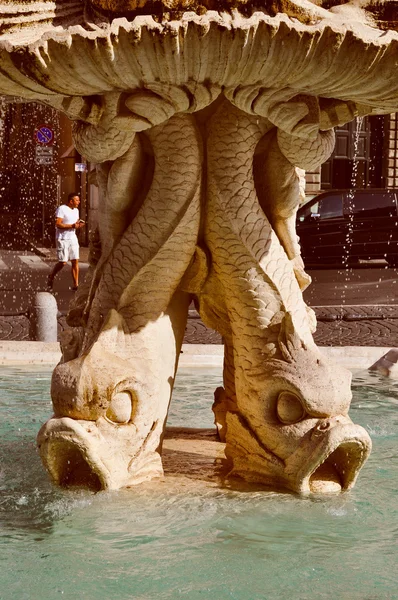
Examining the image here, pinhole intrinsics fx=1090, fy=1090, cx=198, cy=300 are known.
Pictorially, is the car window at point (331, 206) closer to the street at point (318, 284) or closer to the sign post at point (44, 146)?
the street at point (318, 284)

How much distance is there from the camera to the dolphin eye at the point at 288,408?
3543 millimetres

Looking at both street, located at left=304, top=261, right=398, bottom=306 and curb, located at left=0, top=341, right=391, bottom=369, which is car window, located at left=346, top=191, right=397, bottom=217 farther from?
curb, located at left=0, top=341, right=391, bottom=369

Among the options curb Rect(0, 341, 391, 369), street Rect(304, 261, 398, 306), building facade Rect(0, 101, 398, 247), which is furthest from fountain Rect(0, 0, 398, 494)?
building facade Rect(0, 101, 398, 247)

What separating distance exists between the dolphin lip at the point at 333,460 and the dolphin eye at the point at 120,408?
55 cm

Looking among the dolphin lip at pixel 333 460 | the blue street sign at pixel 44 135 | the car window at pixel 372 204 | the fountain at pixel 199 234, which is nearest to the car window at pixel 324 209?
the car window at pixel 372 204

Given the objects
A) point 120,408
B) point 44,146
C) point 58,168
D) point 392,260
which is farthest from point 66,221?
point 58,168

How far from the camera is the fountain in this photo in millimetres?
3240

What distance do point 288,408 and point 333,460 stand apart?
242mm

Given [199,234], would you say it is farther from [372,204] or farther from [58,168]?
[58,168]

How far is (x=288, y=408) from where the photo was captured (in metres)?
3.56

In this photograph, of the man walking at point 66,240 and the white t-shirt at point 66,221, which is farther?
the white t-shirt at point 66,221

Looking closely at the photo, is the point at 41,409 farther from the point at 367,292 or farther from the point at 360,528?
the point at 367,292

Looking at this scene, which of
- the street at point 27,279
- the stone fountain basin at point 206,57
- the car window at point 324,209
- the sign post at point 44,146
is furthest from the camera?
the sign post at point 44,146

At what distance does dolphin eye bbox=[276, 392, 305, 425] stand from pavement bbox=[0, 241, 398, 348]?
12.0 feet
